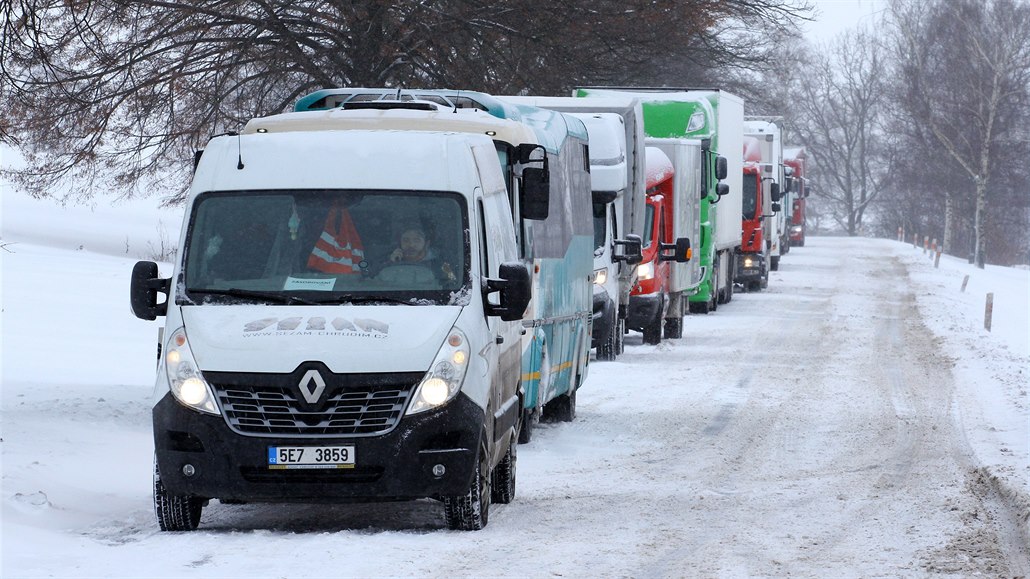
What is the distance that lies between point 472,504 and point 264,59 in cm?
1302

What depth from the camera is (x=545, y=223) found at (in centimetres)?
1249

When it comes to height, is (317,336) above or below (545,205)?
below

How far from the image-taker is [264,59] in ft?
68.1

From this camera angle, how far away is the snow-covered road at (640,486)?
26.4ft

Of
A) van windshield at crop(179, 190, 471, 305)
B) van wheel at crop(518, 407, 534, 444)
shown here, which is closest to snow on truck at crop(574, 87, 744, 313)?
van wheel at crop(518, 407, 534, 444)

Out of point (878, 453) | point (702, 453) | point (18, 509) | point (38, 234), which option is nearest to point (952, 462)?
point (878, 453)

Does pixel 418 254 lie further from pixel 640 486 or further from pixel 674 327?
pixel 674 327

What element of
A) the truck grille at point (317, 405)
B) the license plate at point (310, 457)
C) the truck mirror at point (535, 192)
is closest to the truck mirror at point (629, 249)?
the truck mirror at point (535, 192)

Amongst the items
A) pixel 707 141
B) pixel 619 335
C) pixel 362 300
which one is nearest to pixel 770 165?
pixel 707 141

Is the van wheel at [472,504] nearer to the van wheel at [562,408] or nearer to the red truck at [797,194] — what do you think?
the van wheel at [562,408]

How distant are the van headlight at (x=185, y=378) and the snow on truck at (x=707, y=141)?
1596cm

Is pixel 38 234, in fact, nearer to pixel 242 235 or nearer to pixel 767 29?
pixel 767 29

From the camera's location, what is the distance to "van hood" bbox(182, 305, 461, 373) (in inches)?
327

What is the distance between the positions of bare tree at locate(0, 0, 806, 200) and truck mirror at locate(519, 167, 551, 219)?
8.88m
